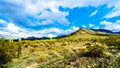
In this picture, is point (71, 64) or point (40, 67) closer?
point (71, 64)

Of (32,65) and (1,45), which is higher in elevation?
(1,45)

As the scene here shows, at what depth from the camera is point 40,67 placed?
23.4 meters

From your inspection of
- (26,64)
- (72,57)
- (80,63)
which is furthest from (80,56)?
(26,64)

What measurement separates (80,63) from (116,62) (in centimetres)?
310

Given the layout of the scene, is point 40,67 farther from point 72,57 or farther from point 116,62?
point 116,62

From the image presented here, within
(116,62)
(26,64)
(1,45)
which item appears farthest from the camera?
(1,45)

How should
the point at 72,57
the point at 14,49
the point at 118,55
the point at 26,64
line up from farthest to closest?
the point at 14,49 < the point at 26,64 < the point at 72,57 < the point at 118,55

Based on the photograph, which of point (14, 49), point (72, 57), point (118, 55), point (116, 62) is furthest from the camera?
point (14, 49)

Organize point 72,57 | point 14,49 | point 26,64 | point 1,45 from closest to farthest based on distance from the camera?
point 72,57 < point 26,64 < point 1,45 < point 14,49

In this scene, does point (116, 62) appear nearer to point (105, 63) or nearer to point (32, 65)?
point (105, 63)

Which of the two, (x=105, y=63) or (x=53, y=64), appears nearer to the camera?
(x=105, y=63)

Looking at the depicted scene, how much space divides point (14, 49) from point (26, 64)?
1459cm

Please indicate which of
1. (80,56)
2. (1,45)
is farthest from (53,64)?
(1,45)

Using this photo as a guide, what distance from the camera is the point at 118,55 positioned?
22516 millimetres
